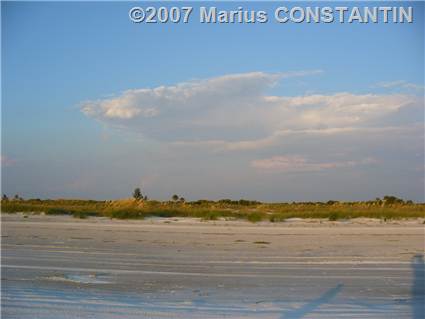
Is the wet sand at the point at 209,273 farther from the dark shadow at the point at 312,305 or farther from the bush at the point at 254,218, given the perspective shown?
the bush at the point at 254,218

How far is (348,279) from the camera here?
1137cm

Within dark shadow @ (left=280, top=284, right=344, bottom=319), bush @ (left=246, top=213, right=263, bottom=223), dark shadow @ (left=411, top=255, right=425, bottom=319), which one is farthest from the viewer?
bush @ (left=246, top=213, right=263, bottom=223)

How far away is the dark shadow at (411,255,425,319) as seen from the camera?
833cm

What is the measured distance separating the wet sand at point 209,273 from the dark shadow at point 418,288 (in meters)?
0.03

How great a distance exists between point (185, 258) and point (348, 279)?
4.22 m

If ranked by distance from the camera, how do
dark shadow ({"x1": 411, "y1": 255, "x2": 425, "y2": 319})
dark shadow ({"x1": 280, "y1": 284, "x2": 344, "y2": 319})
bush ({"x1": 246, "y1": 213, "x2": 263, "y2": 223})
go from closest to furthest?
dark shadow ({"x1": 280, "y1": 284, "x2": 344, "y2": 319}), dark shadow ({"x1": 411, "y1": 255, "x2": 425, "y2": 319}), bush ({"x1": 246, "y1": 213, "x2": 263, "y2": 223})

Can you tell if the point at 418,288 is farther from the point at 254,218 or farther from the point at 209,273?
the point at 254,218

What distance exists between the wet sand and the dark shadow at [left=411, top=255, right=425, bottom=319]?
0.09 feet

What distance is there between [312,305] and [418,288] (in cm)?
258

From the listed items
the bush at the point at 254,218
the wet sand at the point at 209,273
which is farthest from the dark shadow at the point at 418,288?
the bush at the point at 254,218

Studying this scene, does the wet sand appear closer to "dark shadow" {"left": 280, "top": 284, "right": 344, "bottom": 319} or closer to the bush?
"dark shadow" {"left": 280, "top": 284, "right": 344, "bottom": 319}

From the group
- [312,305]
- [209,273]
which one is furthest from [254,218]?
[312,305]

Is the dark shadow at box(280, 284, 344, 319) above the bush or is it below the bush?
below

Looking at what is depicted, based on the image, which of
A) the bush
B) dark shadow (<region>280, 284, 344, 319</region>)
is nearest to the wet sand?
dark shadow (<region>280, 284, 344, 319</region>)
